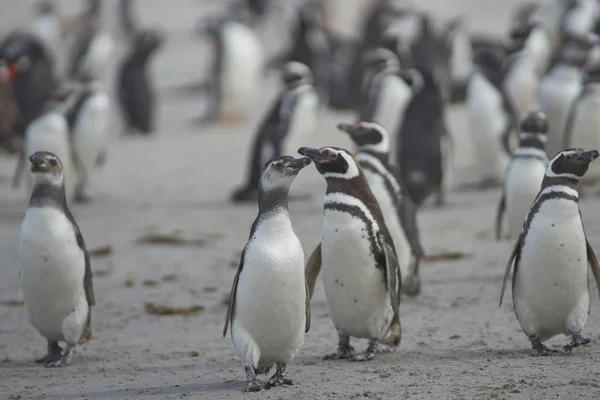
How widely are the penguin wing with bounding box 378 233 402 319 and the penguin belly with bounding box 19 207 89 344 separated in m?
1.50

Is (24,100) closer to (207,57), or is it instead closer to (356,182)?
(207,57)

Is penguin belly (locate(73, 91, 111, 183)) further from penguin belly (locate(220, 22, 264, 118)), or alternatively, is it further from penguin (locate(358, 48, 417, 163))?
penguin belly (locate(220, 22, 264, 118))

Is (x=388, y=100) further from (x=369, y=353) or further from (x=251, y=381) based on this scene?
(x=251, y=381)

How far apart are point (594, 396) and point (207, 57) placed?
1654 centimetres

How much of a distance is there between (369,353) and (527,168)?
201 centimetres

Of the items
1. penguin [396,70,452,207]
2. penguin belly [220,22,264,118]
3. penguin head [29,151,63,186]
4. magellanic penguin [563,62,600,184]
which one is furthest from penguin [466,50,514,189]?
penguin head [29,151,63,186]

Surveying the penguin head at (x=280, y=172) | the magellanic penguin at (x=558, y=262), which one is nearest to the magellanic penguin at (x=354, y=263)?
the penguin head at (x=280, y=172)

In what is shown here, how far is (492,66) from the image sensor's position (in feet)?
35.9

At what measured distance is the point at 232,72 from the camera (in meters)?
15.2

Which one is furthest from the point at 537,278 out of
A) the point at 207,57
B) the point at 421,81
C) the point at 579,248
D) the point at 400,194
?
the point at 207,57

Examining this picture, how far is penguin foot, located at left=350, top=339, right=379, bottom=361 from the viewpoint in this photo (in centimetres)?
527

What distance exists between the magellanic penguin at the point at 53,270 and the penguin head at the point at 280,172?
124 centimetres

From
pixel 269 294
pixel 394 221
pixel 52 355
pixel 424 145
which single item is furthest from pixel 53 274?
pixel 424 145

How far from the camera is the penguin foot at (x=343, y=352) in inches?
210
